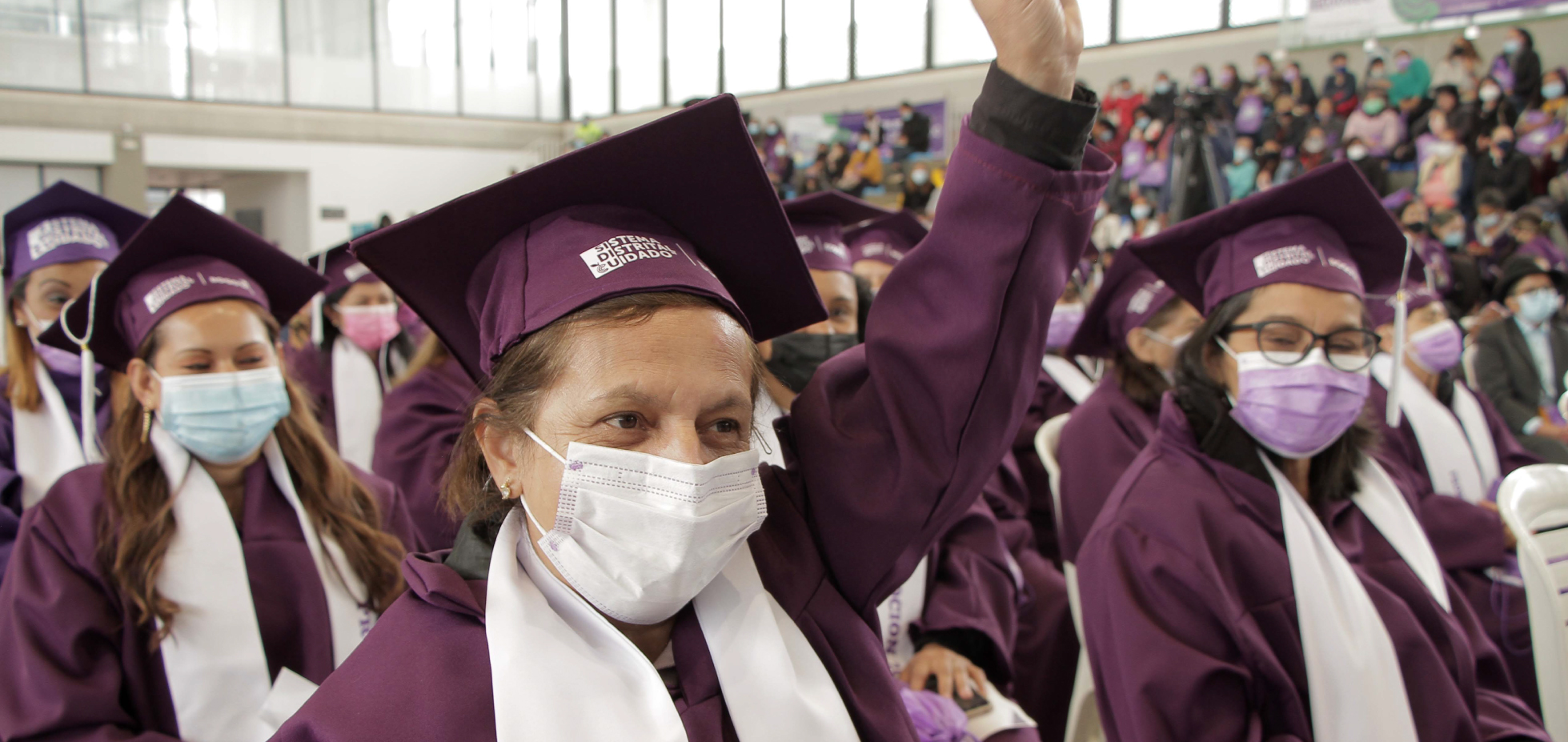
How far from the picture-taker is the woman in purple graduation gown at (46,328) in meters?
3.20

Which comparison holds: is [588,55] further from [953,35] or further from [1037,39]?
[1037,39]

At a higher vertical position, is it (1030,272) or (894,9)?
(894,9)

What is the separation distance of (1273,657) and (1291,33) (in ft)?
44.6

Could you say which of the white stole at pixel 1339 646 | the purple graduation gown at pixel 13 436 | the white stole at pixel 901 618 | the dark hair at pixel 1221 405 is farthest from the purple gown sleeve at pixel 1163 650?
the purple graduation gown at pixel 13 436

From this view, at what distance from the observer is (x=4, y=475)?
10.1ft

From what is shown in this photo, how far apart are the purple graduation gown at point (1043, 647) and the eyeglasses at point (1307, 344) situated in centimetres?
137

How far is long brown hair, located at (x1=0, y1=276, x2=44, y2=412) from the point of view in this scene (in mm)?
3258

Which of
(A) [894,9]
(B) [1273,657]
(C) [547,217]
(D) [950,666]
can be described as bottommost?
(D) [950,666]

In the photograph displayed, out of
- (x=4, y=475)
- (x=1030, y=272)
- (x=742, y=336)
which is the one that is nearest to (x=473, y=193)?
(x=742, y=336)

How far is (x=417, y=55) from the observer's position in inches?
908

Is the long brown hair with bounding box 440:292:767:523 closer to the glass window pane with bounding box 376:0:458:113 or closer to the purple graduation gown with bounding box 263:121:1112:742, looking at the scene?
the purple graduation gown with bounding box 263:121:1112:742

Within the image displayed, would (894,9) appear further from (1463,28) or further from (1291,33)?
(1463,28)

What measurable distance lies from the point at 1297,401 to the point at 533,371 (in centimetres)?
176

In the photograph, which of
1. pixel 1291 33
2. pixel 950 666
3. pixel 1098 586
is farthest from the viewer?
pixel 1291 33
